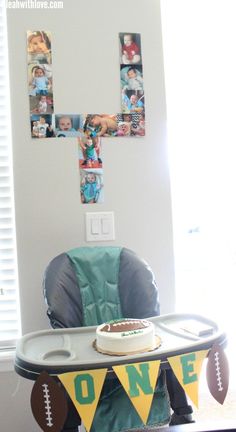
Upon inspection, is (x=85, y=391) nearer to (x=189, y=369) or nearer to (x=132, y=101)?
(x=189, y=369)

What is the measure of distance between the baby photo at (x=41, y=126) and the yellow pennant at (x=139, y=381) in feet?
3.35

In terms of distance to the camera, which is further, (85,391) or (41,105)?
(41,105)

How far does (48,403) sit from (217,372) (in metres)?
0.43

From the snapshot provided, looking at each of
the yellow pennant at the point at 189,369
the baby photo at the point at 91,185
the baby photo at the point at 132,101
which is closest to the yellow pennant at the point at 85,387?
the yellow pennant at the point at 189,369

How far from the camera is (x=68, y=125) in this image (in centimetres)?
151

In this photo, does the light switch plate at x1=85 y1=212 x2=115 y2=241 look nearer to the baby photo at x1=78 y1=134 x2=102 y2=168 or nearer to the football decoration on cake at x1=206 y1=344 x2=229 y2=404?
the baby photo at x1=78 y1=134 x2=102 y2=168

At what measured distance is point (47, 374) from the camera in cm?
81

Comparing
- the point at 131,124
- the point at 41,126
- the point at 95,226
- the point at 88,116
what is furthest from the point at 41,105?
the point at 95,226

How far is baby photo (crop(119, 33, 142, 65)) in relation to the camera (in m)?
1.55

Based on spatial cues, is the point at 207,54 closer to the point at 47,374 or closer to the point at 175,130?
the point at 175,130

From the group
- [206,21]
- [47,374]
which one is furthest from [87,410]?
[206,21]

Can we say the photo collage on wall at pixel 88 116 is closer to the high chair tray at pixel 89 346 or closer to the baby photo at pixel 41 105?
the baby photo at pixel 41 105

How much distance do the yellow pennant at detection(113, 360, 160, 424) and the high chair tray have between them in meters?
0.02

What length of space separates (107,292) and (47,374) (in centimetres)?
52
